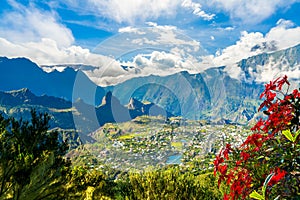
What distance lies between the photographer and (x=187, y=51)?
49.8 ft

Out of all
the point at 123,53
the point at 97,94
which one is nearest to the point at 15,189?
the point at 123,53

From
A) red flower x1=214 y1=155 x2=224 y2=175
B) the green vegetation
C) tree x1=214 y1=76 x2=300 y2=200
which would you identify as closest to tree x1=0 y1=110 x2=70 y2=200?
the green vegetation

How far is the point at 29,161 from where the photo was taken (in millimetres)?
6516

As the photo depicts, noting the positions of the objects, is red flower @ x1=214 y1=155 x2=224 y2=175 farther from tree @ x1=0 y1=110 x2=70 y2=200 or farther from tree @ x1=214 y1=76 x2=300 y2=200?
tree @ x1=0 y1=110 x2=70 y2=200

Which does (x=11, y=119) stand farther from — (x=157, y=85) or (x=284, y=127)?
(x=157, y=85)

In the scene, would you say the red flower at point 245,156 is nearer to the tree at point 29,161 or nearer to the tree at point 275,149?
the tree at point 275,149

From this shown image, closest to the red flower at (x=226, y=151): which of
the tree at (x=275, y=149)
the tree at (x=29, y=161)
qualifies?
the tree at (x=275, y=149)

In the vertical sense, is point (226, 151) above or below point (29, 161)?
above

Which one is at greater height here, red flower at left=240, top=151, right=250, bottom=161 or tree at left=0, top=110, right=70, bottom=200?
red flower at left=240, top=151, right=250, bottom=161

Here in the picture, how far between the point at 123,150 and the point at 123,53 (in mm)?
8705

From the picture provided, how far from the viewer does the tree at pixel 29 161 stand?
234 inches

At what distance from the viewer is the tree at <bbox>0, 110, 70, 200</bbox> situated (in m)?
5.94

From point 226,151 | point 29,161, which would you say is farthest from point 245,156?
point 29,161

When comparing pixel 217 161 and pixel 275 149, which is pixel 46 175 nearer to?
pixel 217 161
